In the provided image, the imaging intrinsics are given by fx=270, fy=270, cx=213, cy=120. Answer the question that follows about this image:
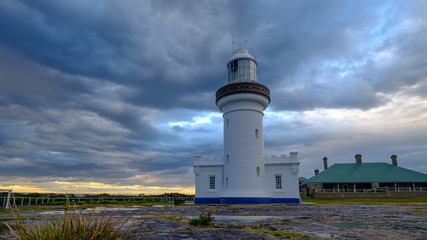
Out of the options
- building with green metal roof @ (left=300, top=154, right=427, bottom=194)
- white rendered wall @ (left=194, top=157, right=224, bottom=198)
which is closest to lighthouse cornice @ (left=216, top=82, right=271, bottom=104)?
white rendered wall @ (left=194, top=157, right=224, bottom=198)

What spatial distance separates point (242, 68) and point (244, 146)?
760cm

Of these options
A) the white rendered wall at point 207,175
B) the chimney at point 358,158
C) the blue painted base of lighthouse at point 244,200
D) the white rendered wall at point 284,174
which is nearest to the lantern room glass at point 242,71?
the white rendered wall at point 284,174

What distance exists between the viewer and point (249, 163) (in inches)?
906

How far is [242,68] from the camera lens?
25.7 m

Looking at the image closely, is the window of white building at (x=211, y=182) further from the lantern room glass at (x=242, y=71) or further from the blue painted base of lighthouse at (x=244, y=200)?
the lantern room glass at (x=242, y=71)

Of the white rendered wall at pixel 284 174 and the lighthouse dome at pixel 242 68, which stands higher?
the lighthouse dome at pixel 242 68

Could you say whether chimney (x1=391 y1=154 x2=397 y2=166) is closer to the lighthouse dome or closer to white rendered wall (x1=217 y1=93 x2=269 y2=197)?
white rendered wall (x1=217 y1=93 x2=269 y2=197)

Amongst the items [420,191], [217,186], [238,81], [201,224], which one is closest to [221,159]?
[217,186]

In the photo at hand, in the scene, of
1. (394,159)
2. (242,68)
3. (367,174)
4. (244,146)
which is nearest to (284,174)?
(244,146)

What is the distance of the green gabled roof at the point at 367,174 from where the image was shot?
36250mm

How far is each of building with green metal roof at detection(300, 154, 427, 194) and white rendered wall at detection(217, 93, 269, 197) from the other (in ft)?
64.5

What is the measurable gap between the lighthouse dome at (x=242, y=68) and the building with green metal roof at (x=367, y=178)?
22.0m

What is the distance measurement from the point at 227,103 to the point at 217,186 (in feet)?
26.0

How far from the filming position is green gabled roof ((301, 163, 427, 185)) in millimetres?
36250
